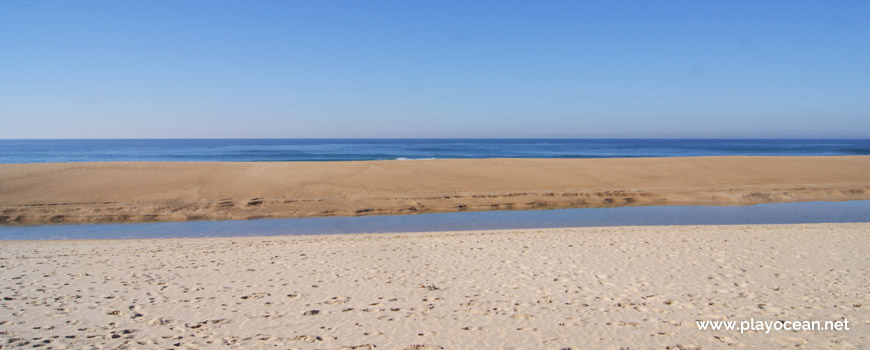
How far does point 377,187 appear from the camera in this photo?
1880cm

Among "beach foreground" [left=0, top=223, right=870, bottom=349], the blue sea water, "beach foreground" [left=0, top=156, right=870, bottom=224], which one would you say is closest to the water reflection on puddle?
"beach foreground" [left=0, top=156, right=870, bottom=224]

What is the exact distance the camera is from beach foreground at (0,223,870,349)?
4.94 m

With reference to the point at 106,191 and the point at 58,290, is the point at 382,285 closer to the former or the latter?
the point at 58,290

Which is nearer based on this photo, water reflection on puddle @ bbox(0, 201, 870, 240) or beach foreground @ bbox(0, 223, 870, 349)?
beach foreground @ bbox(0, 223, 870, 349)

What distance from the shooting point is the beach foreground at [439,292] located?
494 cm

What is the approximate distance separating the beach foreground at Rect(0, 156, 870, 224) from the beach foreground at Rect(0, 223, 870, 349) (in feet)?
18.8

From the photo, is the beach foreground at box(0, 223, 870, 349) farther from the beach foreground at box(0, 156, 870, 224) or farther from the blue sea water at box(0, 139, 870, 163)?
the blue sea water at box(0, 139, 870, 163)

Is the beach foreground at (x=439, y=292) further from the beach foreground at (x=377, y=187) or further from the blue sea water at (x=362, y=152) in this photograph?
the blue sea water at (x=362, y=152)

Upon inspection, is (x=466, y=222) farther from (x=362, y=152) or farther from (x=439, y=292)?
(x=362, y=152)

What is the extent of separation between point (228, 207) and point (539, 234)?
9955 mm

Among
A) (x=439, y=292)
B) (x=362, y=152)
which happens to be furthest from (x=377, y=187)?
(x=362, y=152)

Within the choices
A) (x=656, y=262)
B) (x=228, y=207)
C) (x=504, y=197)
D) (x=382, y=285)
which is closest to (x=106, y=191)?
(x=228, y=207)

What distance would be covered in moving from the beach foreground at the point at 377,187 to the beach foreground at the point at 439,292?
574 centimetres

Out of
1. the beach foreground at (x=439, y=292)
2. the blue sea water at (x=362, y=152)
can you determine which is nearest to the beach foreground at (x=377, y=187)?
the beach foreground at (x=439, y=292)
